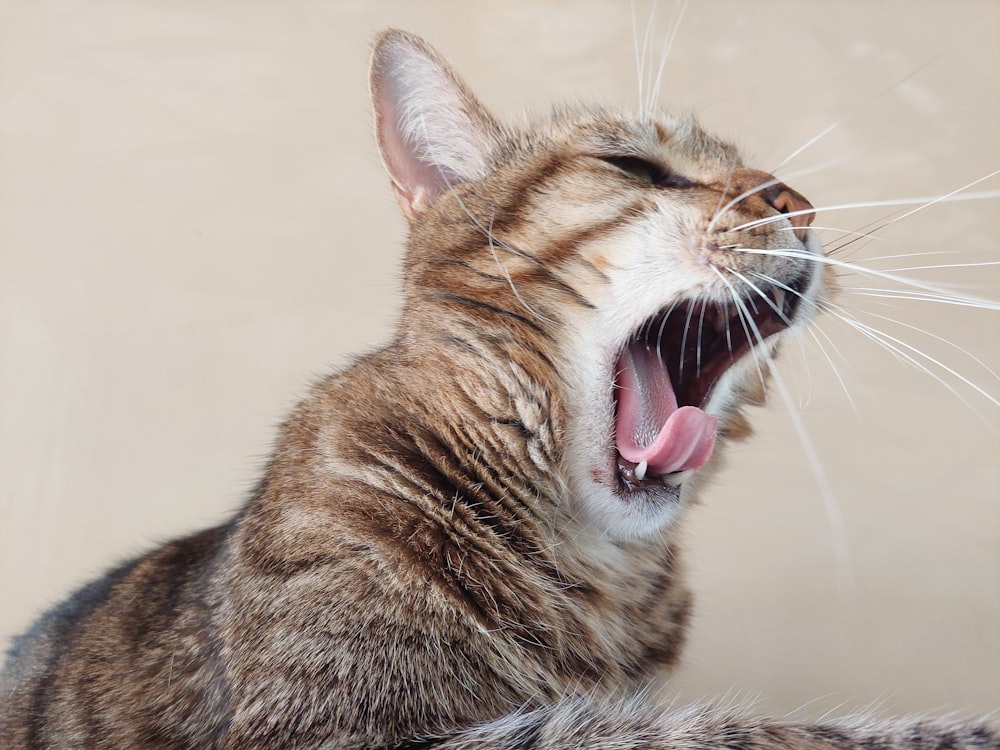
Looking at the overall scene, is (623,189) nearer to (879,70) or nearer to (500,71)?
(500,71)

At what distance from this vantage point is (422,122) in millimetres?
1071

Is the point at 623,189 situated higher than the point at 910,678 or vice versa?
the point at 623,189

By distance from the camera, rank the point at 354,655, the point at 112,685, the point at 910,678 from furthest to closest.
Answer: the point at 910,678 < the point at 112,685 < the point at 354,655

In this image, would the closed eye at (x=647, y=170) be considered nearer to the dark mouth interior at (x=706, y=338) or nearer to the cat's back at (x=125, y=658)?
the dark mouth interior at (x=706, y=338)

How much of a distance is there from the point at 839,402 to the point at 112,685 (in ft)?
3.37

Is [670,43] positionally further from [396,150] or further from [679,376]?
[679,376]

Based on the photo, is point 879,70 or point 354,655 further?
point 879,70

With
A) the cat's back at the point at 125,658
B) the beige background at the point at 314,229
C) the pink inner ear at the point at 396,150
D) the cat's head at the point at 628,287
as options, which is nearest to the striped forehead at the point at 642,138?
the cat's head at the point at 628,287

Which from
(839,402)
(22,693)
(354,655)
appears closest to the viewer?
(354,655)

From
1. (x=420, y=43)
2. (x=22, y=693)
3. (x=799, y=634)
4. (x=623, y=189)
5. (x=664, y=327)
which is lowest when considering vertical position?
(x=22, y=693)

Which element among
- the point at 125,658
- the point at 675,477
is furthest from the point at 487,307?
the point at 125,658

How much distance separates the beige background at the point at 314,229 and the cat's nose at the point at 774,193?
409 mm

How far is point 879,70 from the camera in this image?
1.42 m

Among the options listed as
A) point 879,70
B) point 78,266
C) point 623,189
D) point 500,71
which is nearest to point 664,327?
point 623,189
